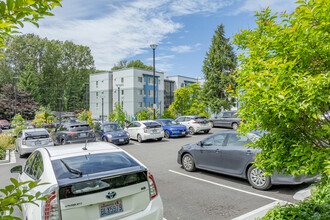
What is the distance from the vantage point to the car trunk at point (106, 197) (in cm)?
294

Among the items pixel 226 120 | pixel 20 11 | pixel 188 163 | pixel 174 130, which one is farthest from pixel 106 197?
pixel 226 120

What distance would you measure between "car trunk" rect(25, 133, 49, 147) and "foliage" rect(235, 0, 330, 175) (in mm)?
12780

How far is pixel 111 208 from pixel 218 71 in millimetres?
34032

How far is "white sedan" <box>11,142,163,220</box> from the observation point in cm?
293

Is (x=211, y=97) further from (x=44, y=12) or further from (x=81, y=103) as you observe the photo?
(x=81, y=103)

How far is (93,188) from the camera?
309 centimetres

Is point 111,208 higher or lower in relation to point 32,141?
higher

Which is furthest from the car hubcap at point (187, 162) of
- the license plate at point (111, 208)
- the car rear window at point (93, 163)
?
the license plate at point (111, 208)

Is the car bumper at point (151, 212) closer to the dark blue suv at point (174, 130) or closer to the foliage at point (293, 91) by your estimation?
the foliage at point (293, 91)

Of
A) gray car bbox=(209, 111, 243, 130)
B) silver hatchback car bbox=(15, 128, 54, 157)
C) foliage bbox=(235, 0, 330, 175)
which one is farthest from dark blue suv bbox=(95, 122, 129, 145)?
foliage bbox=(235, 0, 330, 175)

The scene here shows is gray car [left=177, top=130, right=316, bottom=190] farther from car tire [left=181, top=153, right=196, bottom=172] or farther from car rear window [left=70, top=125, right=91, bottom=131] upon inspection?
car rear window [left=70, top=125, right=91, bottom=131]

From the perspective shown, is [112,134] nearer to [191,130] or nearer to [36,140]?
[36,140]

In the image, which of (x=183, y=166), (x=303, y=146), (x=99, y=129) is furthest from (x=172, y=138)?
(x=303, y=146)

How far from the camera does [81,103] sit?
78438mm
